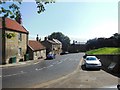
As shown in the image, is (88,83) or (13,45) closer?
(88,83)

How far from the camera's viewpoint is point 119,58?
70.8 feet

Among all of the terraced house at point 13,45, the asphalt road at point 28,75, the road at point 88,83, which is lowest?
the asphalt road at point 28,75

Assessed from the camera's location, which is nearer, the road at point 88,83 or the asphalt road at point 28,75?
the road at point 88,83

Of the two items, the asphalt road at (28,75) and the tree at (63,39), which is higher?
the tree at (63,39)

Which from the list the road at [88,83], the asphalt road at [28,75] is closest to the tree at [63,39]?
the asphalt road at [28,75]

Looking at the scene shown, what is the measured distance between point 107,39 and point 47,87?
100.0 metres

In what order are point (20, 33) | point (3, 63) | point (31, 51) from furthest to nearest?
1. point (31, 51)
2. point (20, 33)
3. point (3, 63)

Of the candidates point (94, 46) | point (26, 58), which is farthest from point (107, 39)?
point (26, 58)

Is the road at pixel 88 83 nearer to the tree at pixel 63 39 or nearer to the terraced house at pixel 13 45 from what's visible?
the terraced house at pixel 13 45

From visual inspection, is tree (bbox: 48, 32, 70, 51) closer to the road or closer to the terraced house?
the terraced house

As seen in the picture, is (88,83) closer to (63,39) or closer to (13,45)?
(13,45)

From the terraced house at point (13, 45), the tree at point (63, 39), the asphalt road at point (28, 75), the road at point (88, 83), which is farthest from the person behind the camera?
the tree at point (63, 39)

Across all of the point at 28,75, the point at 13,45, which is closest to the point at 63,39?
the point at 13,45

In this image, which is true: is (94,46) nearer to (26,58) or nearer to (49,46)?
(49,46)
